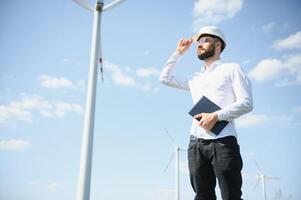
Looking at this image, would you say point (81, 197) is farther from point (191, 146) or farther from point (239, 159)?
point (239, 159)

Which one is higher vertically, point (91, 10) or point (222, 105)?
point (91, 10)

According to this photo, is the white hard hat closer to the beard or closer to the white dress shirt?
the beard

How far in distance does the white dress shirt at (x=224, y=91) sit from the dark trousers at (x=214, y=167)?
121 mm

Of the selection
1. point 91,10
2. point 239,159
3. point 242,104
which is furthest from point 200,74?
point 91,10

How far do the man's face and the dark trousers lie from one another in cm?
125

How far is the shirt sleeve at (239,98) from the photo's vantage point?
4480 millimetres

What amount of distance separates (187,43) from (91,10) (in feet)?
18.1

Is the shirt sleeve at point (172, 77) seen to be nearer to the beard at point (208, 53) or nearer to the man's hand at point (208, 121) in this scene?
the beard at point (208, 53)

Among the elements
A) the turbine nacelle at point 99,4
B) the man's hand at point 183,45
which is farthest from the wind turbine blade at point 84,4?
the man's hand at point 183,45

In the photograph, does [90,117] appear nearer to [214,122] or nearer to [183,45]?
[183,45]

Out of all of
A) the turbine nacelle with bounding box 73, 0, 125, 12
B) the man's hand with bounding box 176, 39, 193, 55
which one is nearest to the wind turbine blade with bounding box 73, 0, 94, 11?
the turbine nacelle with bounding box 73, 0, 125, 12

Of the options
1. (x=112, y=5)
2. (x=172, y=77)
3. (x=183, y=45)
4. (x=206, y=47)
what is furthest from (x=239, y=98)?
(x=112, y=5)

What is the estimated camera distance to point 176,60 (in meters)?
5.67

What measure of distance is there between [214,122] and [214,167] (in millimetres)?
557
